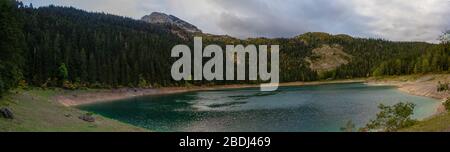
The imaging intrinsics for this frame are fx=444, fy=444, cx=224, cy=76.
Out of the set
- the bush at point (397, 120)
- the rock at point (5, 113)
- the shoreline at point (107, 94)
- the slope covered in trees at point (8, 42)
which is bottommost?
the shoreline at point (107, 94)

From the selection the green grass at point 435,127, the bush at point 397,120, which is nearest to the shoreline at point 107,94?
the bush at point 397,120

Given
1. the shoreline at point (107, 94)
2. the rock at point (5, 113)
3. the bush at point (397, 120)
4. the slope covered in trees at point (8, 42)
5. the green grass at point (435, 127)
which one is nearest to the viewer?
the green grass at point (435, 127)

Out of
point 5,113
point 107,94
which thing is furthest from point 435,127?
point 107,94

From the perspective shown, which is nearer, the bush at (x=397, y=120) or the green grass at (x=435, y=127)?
the green grass at (x=435, y=127)

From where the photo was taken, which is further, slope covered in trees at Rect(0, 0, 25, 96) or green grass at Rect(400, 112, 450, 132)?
slope covered in trees at Rect(0, 0, 25, 96)

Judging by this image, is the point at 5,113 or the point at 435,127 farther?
the point at 5,113

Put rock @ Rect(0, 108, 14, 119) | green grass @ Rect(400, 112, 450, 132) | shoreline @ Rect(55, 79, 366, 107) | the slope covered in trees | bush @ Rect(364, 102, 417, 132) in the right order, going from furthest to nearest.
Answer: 1. shoreline @ Rect(55, 79, 366, 107)
2. the slope covered in trees
3. bush @ Rect(364, 102, 417, 132)
4. rock @ Rect(0, 108, 14, 119)
5. green grass @ Rect(400, 112, 450, 132)

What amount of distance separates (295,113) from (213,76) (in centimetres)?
12789

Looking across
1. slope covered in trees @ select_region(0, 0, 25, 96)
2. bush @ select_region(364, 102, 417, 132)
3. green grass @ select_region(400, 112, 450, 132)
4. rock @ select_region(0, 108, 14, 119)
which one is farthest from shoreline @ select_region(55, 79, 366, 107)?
green grass @ select_region(400, 112, 450, 132)

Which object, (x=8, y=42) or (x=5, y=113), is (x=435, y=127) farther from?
(x=8, y=42)

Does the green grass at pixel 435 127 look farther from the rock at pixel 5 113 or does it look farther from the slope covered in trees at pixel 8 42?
the slope covered in trees at pixel 8 42

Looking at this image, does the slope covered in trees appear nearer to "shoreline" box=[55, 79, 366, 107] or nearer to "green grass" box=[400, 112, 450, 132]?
"shoreline" box=[55, 79, 366, 107]

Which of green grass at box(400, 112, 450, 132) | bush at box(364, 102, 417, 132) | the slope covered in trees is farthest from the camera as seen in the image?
the slope covered in trees
